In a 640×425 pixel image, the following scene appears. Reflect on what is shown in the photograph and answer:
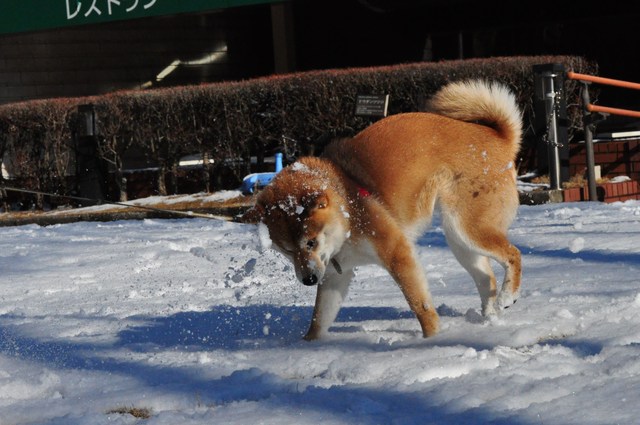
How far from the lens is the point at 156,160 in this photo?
522 inches

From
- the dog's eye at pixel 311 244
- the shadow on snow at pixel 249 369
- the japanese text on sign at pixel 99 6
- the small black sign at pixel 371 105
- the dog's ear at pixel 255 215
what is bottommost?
the shadow on snow at pixel 249 369

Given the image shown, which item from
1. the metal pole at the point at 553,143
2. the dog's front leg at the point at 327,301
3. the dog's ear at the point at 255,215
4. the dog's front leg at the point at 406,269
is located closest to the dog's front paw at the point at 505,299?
the dog's front leg at the point at 406,269

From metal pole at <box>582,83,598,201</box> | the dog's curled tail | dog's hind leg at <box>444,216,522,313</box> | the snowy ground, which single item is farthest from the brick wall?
dog's hind leg at <box>444,216,522,313</box>

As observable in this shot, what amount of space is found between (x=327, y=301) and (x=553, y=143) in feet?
20.6

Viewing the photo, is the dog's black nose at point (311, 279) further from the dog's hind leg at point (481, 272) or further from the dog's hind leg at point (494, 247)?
the dog's hind leg at point (481, 272)

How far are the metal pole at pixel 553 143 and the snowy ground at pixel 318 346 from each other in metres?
2.40

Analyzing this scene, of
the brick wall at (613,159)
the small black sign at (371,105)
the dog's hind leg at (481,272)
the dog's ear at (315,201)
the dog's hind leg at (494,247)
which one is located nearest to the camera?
the dog's ear at (315,201)

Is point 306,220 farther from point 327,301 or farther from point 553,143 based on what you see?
point 553,143

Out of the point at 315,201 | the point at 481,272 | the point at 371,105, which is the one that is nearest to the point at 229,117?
the point at 371,105

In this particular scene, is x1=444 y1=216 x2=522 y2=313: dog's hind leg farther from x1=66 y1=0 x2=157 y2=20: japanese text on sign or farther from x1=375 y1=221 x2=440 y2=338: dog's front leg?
x1=66 y1=0 x2=157 y2=20: japanese text on sign

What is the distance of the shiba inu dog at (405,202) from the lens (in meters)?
4.87

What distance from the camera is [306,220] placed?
4.80 metres

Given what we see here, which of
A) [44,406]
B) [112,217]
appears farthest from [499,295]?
[112,217]

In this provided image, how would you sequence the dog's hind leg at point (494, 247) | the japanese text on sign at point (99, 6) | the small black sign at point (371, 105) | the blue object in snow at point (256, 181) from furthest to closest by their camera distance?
the japanese text on sign at point (99, 6), the blue object in snow at point (256, 181), the small black sign at point (371, 105), the dog's hind leg at point (494, 247)
